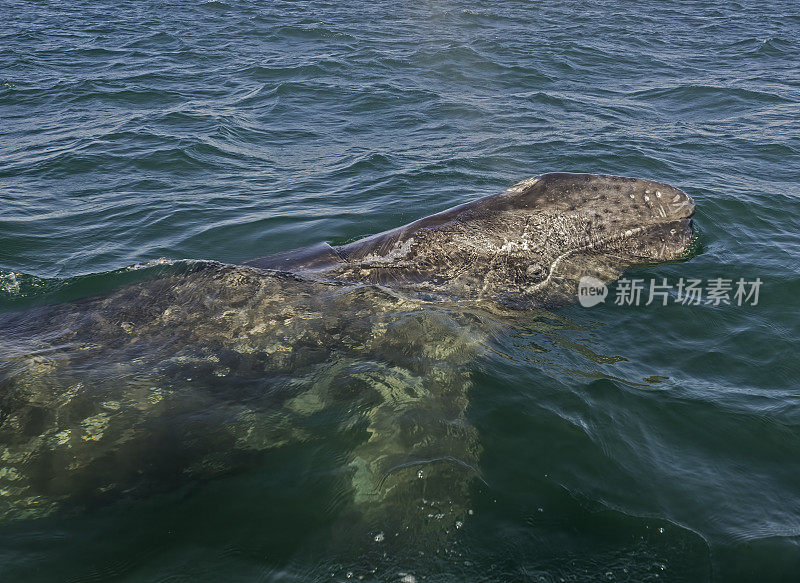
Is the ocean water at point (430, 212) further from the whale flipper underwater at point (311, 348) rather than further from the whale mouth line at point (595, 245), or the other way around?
the whale mouth line at point (595, 245)

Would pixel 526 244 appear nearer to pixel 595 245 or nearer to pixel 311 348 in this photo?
pixel 595 245

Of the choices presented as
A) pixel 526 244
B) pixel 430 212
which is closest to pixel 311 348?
pixel 526 244

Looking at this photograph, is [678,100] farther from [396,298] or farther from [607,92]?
[396,298]

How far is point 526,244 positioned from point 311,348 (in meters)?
2.46

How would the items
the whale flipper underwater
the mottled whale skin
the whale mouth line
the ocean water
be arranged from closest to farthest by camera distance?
1. the ocean water
2. the whale flipper underwater
3. the mottled whale skin
4. the whale mouth line

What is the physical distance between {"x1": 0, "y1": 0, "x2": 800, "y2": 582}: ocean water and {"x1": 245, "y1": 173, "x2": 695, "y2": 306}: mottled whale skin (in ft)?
1.31

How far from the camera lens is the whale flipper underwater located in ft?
14.2

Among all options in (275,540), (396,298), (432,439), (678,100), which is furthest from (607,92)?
(275,540)

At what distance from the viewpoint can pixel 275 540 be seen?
380cm

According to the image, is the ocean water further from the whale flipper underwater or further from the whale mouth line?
the whale mouth line

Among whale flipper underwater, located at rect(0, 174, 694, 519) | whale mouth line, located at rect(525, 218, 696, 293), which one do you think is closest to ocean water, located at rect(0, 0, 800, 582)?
whale flipper underwater, located at rect(0, 174, 694, 519)

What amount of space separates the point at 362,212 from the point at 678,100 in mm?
9070

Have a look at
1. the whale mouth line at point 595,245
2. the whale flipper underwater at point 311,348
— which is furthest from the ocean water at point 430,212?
the whale mouth line at point 595,245

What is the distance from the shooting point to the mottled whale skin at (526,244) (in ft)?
21.0
